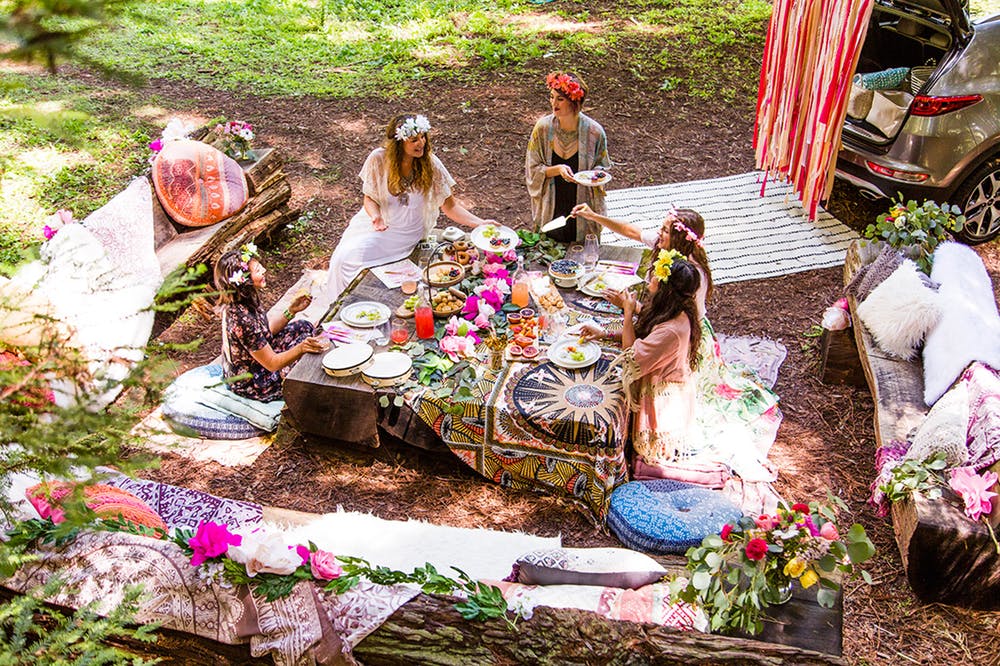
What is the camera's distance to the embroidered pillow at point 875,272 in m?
5.29

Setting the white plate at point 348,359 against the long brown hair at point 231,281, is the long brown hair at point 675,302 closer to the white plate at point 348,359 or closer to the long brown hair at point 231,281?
the white plate at point 348,359

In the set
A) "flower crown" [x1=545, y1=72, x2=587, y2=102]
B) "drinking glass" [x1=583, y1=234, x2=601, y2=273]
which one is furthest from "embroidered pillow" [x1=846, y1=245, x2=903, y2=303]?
"flower crown" [x1=545, y1=72, x2=587, y2=102]

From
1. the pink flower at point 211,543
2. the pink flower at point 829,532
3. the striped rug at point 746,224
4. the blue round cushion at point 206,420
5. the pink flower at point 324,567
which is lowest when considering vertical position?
the blue round cushion at point 206,420

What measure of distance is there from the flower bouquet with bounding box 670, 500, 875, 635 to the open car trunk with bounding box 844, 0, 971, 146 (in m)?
4.41

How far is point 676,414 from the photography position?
15.0 ft

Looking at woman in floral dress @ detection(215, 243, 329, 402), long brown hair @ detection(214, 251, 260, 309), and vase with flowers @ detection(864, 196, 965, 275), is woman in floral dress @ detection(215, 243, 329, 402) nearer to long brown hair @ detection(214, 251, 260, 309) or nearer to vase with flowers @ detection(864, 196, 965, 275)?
long brown hair @ detection(214, 251, 260, 309)

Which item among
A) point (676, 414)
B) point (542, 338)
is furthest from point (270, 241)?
point (676, 414)

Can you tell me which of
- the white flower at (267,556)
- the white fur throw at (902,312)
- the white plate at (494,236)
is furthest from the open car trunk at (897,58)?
the white flower at (267,556)

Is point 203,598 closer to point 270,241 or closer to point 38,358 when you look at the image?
point 38,358

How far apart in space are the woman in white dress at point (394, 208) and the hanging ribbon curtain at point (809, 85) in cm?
227

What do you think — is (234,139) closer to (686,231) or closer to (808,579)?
(686,231)

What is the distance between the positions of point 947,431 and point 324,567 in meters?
3.14

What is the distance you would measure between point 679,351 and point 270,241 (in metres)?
4.29

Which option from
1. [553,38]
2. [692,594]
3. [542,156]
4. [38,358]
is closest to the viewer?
[38,358]
